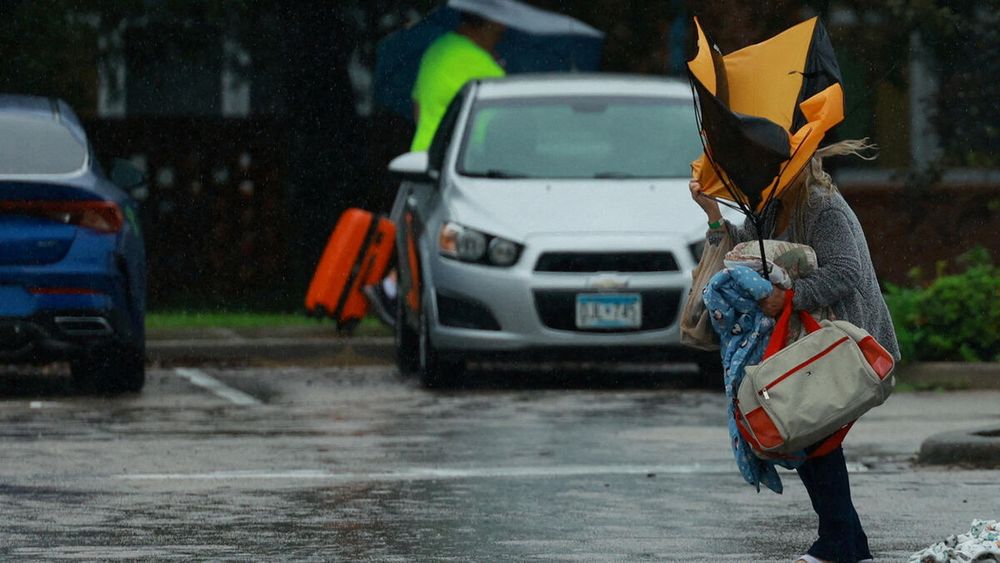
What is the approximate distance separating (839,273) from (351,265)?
915 cm

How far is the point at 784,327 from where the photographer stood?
662 cm

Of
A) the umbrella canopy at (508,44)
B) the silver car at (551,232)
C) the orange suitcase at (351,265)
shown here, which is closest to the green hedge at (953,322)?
the silver car at (551,232)

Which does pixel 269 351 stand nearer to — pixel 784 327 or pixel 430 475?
pixel 430 475

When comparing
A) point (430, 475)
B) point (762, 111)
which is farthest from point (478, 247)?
point (762, 111)

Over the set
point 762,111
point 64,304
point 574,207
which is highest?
point 762,111

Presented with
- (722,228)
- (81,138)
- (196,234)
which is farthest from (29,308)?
(196,234)

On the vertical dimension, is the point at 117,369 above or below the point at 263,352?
above

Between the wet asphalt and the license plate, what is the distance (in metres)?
0.42

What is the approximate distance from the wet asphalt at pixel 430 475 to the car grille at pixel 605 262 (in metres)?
0.69

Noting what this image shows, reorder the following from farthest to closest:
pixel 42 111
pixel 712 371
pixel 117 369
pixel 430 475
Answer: pixel 712 371, pixel 42 111, pixel 117 369, pixel 430 475

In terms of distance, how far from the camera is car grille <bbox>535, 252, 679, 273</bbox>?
12891mm

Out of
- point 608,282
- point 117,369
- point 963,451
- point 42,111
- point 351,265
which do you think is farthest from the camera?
point 351,265

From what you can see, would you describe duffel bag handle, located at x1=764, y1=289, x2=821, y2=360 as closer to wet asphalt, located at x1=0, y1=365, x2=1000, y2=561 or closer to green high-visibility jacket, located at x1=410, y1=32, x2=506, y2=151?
wet asphalt, located at x1=0, y1=365, x2=1000, y2=561

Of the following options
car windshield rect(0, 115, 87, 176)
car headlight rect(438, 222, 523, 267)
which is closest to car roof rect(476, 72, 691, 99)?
car headlight rect(438, 222, 523, 267)
